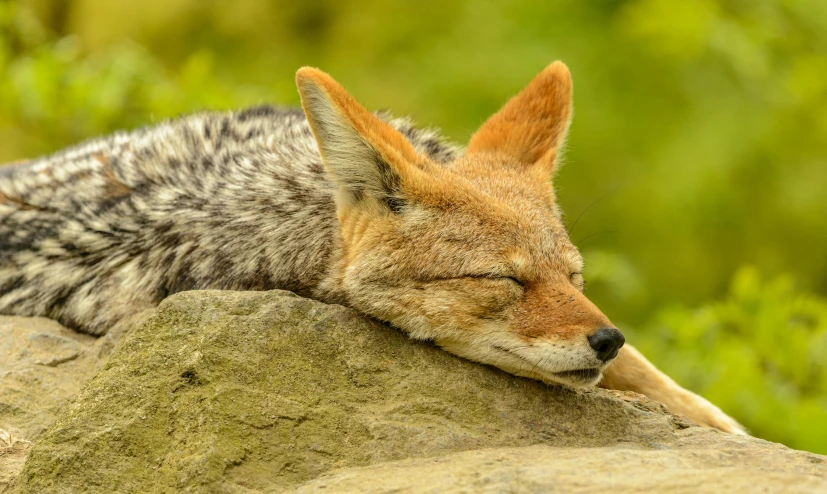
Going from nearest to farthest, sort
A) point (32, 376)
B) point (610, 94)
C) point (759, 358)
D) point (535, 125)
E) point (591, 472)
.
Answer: point (591, 472) → point (32, 376) → point (535, 125) → point (759, 358) → point (610, 94)

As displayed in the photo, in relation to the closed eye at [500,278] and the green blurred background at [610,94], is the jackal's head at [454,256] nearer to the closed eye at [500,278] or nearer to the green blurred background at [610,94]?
the closed eye at [500,278]

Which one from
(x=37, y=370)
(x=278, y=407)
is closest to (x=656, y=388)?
(x=278, y=407)

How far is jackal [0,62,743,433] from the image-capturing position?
4.41 metres

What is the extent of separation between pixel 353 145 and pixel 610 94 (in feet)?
26.7

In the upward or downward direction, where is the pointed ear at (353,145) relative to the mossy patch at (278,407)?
upward

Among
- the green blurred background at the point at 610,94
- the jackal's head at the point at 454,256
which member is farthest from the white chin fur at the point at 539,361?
the green blurred background at the point at 610,94

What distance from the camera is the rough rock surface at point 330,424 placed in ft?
11.7

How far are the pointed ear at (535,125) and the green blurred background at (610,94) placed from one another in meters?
3.25

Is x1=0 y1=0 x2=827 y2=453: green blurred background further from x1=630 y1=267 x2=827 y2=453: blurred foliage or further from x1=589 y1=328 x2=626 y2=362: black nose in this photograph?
x1=589 y1=328 x2=626 y2=362: black nose

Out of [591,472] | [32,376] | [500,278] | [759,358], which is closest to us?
[591,472]

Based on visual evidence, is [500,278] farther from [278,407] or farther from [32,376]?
[32,376]

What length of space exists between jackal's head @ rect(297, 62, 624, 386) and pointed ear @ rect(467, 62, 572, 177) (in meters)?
0.51

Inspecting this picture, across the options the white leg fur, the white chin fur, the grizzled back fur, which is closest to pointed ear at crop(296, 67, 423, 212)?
the grizzled back fur

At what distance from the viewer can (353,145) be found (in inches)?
179
